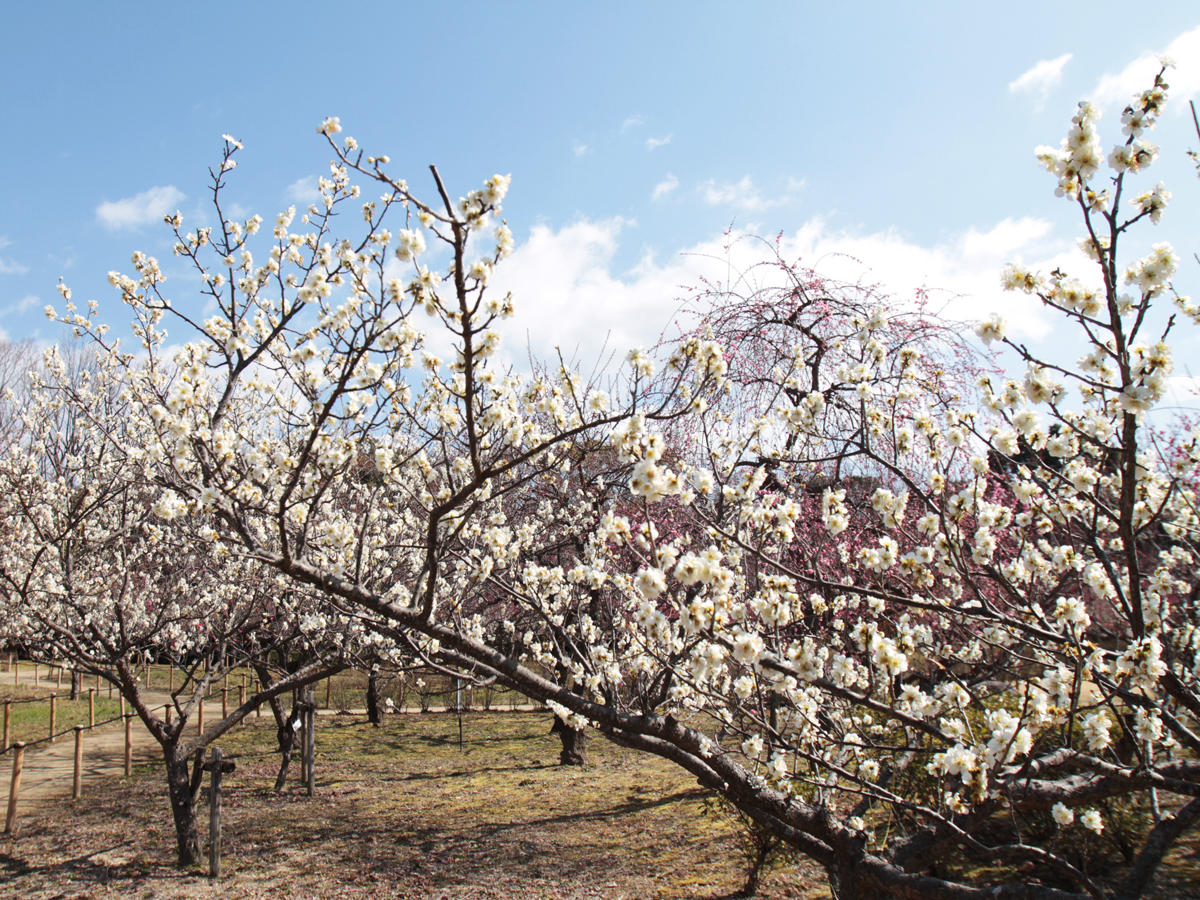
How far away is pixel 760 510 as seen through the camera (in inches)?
141

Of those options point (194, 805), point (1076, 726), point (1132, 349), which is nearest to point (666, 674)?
point (1076, 726)

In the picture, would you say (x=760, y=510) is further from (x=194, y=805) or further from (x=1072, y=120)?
(x=194, y=805)

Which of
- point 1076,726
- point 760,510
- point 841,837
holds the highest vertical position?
point 760,510

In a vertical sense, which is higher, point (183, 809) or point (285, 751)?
point (183, 809)

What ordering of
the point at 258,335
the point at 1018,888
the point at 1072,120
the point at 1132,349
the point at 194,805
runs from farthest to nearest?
the point at 194,805 < the point at 258,335 < the point at 1018,888 < the point at 1132,349 < the point at 1072,120

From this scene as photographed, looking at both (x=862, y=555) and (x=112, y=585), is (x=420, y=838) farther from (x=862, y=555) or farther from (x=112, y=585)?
(x=862, y=555)

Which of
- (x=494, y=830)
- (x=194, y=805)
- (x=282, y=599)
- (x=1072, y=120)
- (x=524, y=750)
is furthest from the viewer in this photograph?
(x=524, y=750)

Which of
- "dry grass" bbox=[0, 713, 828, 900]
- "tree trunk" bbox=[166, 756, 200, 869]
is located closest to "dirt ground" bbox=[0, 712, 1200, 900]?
"dry grass" bbox=[0, 713, 828, 900]

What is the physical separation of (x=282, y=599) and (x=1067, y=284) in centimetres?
809

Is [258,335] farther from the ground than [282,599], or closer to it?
farther from the ground

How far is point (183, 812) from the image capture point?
6551mm

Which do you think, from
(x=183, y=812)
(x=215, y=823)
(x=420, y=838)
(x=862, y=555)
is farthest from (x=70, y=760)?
(x=862, y=555)

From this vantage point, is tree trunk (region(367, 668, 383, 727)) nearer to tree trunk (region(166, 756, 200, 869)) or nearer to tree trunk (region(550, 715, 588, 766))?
tree trunk (region(550, 715, 588, 766))

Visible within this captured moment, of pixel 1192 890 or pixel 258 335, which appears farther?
pixel 258 335
